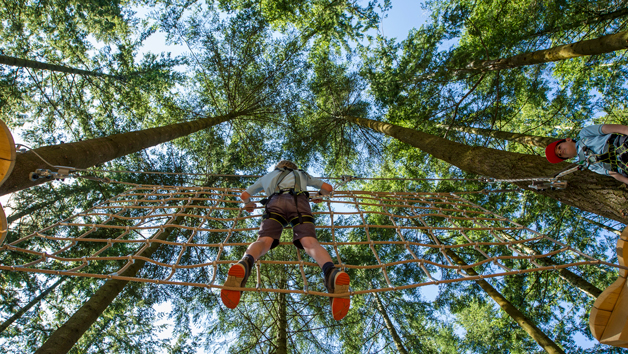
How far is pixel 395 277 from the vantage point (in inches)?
233

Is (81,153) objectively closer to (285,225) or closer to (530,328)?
(285,225)

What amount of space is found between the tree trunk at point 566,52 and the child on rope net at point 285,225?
3.02m

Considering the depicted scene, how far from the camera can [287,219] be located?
2.30m

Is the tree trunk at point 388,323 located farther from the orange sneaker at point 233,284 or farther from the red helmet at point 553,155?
the orange sneaker at point 233,284

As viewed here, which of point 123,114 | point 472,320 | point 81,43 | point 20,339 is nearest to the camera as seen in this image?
point 20,339

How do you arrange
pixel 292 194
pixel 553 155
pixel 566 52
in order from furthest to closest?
pixel 566 52 → pixel 292 194 → pixel 553 155

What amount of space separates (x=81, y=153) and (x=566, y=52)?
5.10 m

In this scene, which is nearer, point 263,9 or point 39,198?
point 39,198

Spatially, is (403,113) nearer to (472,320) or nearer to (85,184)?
(85,184)

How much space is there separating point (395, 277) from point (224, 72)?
18.8ft

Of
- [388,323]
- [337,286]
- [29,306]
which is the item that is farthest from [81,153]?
[388,323]

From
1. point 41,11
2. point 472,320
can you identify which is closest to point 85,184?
point 41,11

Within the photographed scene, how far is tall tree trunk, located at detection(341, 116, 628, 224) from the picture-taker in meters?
1.84

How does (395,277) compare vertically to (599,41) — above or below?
below
